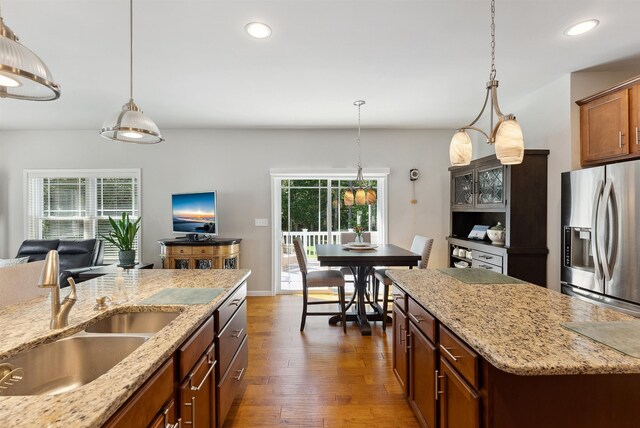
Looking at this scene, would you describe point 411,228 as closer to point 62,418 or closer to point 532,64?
point 532,64

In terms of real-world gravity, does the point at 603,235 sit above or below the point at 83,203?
below

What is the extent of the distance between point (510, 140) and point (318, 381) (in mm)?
2049

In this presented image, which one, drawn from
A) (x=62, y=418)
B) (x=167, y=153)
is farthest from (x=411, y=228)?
(x=62, y=418)

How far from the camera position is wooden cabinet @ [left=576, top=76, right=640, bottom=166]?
2395mm

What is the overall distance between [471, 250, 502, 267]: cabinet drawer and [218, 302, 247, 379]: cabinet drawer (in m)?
2.69

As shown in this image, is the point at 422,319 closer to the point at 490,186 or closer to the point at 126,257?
the point at 490,186

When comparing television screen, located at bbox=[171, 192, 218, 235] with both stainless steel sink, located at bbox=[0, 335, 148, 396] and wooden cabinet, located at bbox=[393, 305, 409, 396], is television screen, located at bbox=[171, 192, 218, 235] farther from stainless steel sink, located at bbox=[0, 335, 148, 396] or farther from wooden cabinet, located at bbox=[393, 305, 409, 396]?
stainless steel sink, located at bbox=[0, 335, 148, 396]

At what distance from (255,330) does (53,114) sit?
12.5 ft

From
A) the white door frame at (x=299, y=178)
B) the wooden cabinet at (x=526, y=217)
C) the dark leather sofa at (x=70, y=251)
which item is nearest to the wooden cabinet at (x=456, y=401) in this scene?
the wooden cabinet at (x=526, y=217)

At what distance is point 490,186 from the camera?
3.52 metres

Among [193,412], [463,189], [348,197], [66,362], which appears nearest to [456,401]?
[193,412]

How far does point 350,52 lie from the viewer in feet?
8.14

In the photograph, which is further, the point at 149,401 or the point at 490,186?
the point at 490,186

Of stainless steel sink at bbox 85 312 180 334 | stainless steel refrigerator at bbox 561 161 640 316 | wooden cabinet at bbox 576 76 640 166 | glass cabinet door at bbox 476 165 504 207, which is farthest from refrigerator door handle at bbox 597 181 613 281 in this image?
stainless steel sink at bbox 85 312 180 334
